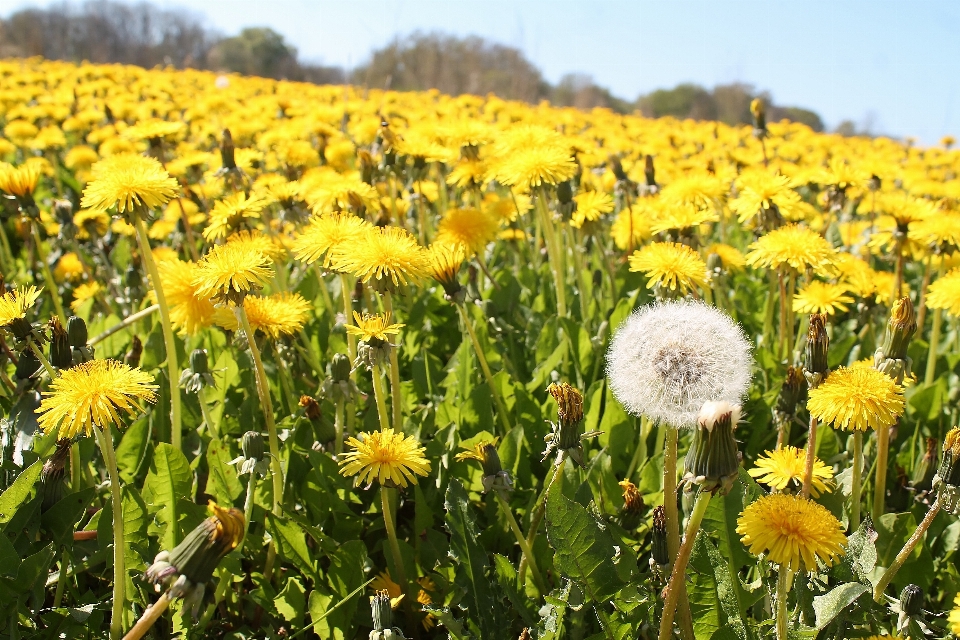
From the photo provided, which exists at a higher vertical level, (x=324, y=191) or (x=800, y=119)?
(x=800, y=119)

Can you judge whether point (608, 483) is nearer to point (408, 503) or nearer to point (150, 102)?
point (408, 503)

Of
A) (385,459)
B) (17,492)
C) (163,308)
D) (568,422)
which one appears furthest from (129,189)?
(568,422)

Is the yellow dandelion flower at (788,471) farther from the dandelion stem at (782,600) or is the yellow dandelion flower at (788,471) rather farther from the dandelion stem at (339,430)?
the dandelion stem at (339,430)

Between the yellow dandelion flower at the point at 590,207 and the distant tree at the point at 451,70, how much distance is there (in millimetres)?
8951

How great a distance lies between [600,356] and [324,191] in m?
1.27

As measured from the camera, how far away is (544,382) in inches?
104

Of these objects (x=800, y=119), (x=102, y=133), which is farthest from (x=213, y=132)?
(x=800, y=119)

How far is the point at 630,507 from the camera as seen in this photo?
196cm

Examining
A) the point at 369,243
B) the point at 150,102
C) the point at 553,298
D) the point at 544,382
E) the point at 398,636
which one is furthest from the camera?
the point at 150,102

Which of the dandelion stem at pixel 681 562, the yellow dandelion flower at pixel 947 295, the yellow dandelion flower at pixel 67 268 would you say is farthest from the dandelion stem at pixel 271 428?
the yellow dandelion flower at pixel 67 268

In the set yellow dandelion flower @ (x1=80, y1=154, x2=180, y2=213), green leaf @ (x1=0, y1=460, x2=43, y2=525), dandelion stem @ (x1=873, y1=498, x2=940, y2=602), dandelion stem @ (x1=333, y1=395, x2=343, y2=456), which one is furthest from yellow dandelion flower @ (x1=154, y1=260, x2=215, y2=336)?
dandelion stem @ (x1=873, y1=498, x2=940, y2=602)

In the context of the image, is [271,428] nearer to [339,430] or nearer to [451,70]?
[339,430]

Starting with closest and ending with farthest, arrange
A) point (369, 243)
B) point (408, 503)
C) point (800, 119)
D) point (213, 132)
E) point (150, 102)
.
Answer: point (369, 243) → point (408, 503) → point (213, 132) → point (150, 102) → point (800, 119)

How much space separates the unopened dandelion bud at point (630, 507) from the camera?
1.94 meters
